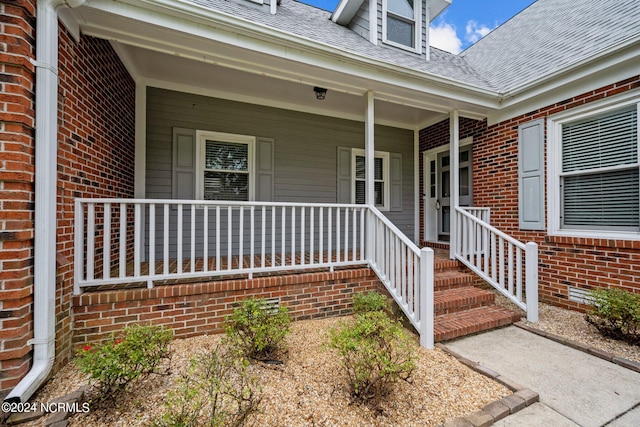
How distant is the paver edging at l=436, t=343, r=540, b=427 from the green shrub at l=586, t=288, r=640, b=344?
1614 millimetres

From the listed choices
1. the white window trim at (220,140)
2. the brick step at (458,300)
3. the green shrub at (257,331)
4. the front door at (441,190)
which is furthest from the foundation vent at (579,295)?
the white window trim at (220,140)

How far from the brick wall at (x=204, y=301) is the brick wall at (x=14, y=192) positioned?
603 mm

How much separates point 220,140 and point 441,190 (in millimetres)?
4394

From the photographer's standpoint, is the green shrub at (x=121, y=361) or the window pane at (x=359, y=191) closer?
the green shrub at (x=121, y=361)

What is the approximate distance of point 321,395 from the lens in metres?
2.02

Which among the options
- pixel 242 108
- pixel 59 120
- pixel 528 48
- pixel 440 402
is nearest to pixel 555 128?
pixel 528 48

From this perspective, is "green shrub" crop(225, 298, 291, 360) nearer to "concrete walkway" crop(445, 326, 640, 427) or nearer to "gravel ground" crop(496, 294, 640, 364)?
"concrete walkway" crop(445, 326, 640, 427)

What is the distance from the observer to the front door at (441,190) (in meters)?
5.45

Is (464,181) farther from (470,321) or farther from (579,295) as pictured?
(470,321)

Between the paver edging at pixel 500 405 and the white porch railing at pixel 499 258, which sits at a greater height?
the white porch railing at pixel 499 258

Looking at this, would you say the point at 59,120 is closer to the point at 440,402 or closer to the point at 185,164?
the point at 185,164

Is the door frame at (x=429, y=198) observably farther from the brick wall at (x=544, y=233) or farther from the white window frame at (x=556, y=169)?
the white window frame at (x=556, y=169)

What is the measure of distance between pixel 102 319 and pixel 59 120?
5.91ft

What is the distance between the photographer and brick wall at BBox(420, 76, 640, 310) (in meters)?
3.37
